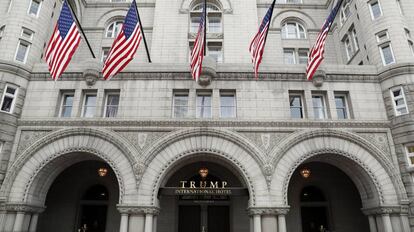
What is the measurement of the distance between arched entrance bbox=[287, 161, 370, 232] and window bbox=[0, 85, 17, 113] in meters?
18.6

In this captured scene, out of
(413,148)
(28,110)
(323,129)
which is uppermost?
(28,110)

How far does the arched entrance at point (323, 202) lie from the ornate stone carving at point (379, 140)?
4.16 metres

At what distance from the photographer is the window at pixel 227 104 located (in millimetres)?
17188

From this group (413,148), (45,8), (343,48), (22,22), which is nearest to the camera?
(413,148)

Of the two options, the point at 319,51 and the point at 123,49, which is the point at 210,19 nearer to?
the point at 319,51

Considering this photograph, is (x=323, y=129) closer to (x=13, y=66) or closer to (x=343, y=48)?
(x=343, y=48)

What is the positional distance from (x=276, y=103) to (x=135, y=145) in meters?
8.75

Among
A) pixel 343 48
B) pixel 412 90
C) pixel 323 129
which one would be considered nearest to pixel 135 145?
pixel 323 129

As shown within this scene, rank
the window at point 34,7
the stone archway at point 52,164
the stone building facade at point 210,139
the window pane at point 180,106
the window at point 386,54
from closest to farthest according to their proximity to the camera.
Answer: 1. the stone archway at point 52,164
2. the stone building facade at point 210,139
3. the window pane at point 180,106
4. the window at point 386,54
5. the window at point 34,7

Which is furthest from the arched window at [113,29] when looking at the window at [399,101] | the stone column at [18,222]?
the window at [399,101]

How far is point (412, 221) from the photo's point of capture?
571 inches

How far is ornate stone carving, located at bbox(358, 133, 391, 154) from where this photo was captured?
1591 cm

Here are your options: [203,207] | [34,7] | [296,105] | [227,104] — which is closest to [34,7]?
[34,7]

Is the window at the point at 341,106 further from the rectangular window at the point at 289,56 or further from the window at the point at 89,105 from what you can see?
the window at the point at 89,105
